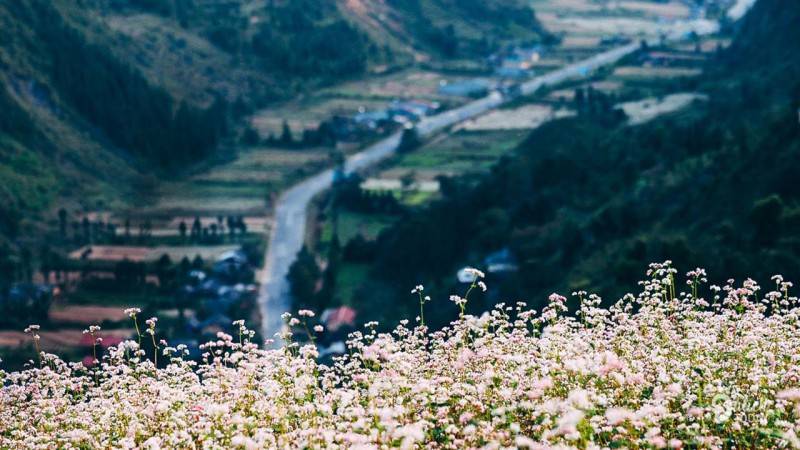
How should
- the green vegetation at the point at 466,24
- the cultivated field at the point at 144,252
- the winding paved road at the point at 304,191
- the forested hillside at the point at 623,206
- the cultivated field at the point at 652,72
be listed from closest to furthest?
the forested hillside at the point at 623,206, the winding paved road at the point at 304,191, the cultivated field at the point at 144,252, the cultivated field at the point at 652,72, the green vegetation at the point at 466,24

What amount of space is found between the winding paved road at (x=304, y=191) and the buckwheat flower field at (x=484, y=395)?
3015 cm

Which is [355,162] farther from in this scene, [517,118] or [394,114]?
[517,118]

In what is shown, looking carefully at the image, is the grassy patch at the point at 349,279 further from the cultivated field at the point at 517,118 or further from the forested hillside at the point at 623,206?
the cultivated field at the point at 517,118

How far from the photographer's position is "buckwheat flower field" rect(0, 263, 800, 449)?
8.08 metres

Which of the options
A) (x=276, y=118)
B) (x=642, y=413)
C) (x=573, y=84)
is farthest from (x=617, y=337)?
(x=573, y=84)

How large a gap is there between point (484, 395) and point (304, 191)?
190 feet

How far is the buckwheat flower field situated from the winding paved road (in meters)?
30.1

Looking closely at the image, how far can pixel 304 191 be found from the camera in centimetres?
6650

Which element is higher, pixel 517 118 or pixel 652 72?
pixel 652 72

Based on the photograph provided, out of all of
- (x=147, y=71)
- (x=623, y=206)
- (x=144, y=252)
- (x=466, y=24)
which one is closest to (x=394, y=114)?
(x=147, y=71)

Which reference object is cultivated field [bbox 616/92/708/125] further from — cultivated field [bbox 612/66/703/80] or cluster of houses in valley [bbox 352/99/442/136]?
cluster of houses in valley [bbox 352/99/442/136]

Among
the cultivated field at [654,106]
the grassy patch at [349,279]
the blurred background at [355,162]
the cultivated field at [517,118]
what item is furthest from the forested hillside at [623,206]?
the cultivated field at [517,118]

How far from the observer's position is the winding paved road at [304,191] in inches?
1866

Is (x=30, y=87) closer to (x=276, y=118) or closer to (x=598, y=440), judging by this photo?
(x=276, y=118)
